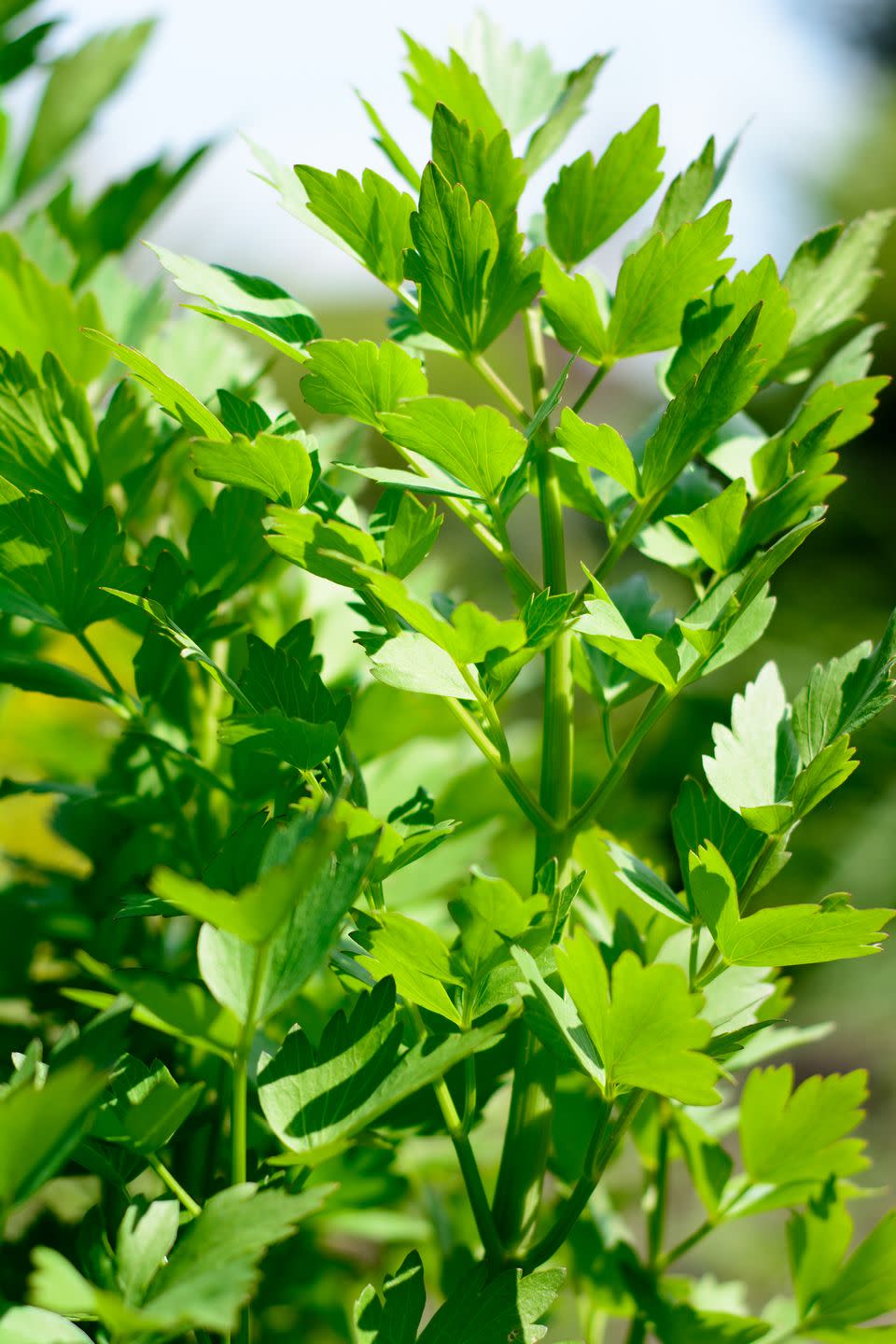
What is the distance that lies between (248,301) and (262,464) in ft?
0.17

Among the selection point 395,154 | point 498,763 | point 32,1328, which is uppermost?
point 395,154

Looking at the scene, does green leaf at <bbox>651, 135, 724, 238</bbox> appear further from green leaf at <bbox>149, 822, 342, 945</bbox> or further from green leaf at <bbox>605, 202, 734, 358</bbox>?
green leaf at <bbox>149, 822, 342, 945</bbox>

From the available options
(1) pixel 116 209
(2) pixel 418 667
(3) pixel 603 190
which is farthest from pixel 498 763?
(1) pixel 116 209

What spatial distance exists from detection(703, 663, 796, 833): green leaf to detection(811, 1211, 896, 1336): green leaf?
0.39 ft

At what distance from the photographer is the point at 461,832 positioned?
0.40 m

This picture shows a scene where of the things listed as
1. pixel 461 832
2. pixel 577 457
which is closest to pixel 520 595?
pixel 577 457

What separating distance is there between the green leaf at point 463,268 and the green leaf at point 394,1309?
0.21 metres

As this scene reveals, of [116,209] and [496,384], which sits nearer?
Answer: [496,384]

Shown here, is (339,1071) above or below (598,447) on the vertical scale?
below

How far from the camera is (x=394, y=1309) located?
0.73 feet

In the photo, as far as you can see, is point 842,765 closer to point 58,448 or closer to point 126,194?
point 58,448

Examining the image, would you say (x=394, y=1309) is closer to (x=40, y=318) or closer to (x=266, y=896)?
(x=266, y=896)

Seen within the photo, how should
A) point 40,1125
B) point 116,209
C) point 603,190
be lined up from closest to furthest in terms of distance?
point 40,1125
point 603,190
point 116,209

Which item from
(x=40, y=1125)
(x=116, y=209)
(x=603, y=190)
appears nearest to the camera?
(x=40, y=1125)
